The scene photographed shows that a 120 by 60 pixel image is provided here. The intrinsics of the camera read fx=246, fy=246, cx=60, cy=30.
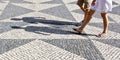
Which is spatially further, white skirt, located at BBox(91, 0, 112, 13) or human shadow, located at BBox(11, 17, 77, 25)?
human shadow, located at BBox(11, 17, 77, 25)

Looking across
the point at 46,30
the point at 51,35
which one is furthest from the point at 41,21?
the point at 51,35

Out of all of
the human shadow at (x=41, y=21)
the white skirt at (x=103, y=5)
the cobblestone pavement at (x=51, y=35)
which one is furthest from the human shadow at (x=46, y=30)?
the white skirt at (x=103, y=5)

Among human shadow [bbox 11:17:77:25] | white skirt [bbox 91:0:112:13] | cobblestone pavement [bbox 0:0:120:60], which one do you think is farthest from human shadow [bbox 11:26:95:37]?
white skirt [bbox 91:0:112:13]

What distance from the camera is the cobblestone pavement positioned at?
462cm

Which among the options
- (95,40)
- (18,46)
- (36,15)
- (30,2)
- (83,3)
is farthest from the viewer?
(30,2)

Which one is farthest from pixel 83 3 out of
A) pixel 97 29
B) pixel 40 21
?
pixel 40 21

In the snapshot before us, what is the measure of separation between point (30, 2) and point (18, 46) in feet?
14.4

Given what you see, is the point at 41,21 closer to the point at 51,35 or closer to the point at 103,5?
the point at 51,35

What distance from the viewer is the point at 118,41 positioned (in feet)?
17.9

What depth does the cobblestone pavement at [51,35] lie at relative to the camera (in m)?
4.62

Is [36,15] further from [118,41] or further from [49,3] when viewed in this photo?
[118,41]

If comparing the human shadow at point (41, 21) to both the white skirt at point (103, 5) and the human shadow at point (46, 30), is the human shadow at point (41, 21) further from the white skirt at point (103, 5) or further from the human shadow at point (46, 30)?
the white skirt at point (103, 5)

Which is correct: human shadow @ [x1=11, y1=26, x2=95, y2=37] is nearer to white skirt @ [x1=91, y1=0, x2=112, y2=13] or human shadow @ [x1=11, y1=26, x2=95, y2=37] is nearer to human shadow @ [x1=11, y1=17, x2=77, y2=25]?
human shadow @ [x1=11, y1=17, x2=77, y2=25]

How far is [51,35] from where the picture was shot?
5.63m
